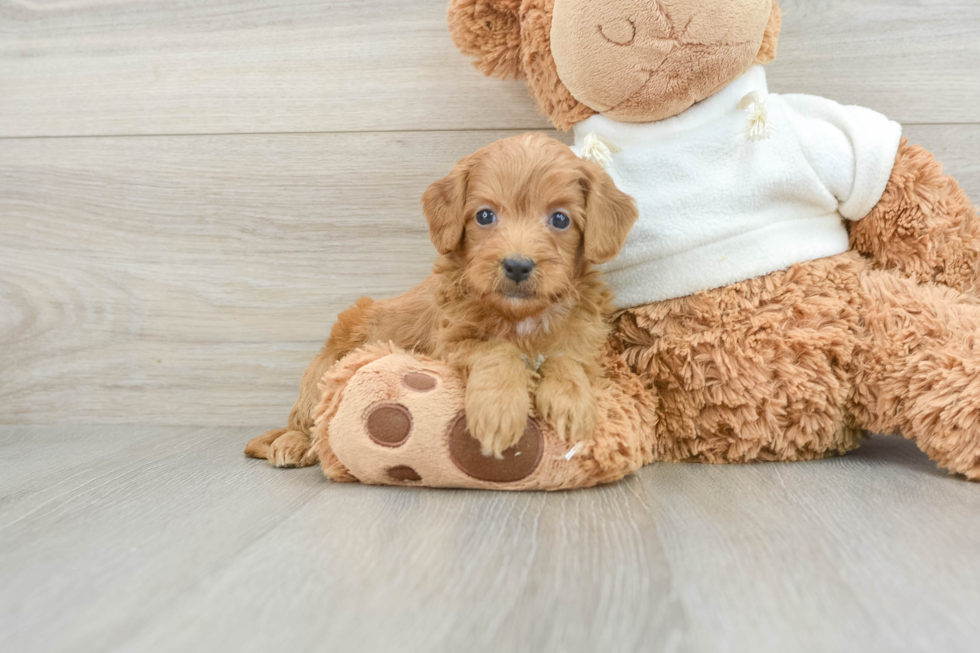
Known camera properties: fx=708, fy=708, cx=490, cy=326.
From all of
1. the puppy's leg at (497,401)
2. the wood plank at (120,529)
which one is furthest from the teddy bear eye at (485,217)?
the wood plank at (120,529)

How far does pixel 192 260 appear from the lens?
204 cm

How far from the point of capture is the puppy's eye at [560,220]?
1.32m

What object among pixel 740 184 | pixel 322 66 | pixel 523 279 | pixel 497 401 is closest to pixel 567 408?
pixel 497 401

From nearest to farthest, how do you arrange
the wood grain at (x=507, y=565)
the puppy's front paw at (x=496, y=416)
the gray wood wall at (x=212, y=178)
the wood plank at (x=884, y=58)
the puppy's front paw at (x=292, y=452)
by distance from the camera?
the wood grain at (x=507, y=565)
the puppy's front paw at (x=496, y=416)
the puppy's front paw at (x=292, y=452)
the wood plank at (x=884, y=58)
the gray wood wall at (x=212, y=178)

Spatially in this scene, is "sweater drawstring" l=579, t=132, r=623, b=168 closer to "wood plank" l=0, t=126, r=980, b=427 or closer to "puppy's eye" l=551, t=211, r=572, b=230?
"puppy's eye" l=551, t=211, r=572, b=230

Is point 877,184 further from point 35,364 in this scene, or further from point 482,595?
point 35,364

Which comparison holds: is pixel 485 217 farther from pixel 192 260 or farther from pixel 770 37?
pixel 192 260

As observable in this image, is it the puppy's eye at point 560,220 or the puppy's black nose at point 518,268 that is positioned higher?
the puppy's eye at point 560,220

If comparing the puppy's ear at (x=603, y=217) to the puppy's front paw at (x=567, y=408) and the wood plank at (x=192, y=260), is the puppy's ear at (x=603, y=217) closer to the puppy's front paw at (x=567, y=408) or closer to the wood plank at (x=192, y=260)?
the puppy's front paw at (x=567, y=408)

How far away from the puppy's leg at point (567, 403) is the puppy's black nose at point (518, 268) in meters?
0.20

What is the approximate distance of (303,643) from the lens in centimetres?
77

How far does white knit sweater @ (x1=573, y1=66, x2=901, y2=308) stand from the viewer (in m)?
1.44

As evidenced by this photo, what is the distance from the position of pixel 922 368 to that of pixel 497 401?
2.70ft

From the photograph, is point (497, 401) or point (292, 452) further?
point (292, 452)
